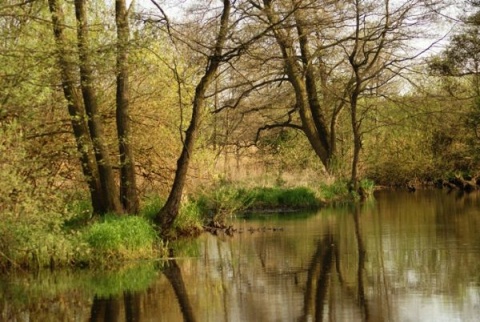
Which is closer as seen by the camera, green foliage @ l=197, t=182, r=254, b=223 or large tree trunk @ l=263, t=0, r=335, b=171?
green foliage @ l=197, t=182, r=254, b=223

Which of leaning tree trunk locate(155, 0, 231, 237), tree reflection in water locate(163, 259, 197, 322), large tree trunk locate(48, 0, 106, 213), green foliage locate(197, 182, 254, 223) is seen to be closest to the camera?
tree reflection in water locate(163, 259, 197, 322)

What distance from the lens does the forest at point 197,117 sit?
14.2 metres

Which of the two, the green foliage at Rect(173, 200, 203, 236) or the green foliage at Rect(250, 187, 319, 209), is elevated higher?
the green foliage at Rect(250, 187, 319, 209)

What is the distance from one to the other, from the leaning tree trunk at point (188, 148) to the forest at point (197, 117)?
4 centimetres

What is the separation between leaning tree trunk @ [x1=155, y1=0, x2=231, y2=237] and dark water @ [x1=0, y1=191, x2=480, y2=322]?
873 mm

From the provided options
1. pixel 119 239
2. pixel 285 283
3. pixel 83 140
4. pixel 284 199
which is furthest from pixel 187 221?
pixel 284 199

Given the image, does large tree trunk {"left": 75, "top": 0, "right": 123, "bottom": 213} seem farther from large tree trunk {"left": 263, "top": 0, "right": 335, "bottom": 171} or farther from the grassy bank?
large tree trunk {"left": 263, "top": 0, "right": 335, "bottom": 171}

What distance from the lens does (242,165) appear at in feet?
111

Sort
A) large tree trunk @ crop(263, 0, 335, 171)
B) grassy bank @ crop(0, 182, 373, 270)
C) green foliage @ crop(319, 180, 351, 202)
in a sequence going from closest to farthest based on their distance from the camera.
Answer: grassy bank @ crop(0, 182, 373, 270) < green foliage @ crop(319, 180, 351, 202) < large tree trunk @ crop(263, 0, 335, 171)

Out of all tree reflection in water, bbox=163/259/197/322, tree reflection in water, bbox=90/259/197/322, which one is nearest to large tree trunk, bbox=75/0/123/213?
tree reflection in water, bbox=163/259/197/322

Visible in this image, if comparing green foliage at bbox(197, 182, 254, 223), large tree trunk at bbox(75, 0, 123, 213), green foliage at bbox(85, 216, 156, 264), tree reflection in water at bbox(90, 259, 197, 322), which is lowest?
tree reflection in water at bbox(90, 259, 197, 322)

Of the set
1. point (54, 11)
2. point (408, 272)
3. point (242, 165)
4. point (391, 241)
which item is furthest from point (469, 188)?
point (54, 11)

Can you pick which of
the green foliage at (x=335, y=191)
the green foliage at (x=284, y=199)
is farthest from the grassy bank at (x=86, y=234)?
the green foliage at (x=335, y=191)

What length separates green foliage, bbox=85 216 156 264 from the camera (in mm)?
15797
